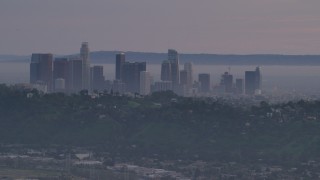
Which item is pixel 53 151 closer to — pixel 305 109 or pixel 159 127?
pixel 159 127

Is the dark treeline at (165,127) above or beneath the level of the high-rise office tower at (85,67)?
beneath

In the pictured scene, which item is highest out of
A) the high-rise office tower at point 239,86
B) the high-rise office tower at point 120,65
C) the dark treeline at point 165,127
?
the high-rise office tower at point 120,65

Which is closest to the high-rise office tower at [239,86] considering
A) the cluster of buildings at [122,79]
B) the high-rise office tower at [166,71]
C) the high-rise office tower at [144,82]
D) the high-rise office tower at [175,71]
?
the cluster of buildings at [122,79]

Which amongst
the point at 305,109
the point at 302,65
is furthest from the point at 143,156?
the point at 302,65

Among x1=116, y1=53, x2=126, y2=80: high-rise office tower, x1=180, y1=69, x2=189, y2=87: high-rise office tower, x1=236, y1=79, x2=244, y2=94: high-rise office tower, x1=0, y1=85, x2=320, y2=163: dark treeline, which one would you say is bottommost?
x1=0, y1=85, x2=320, y2=163: dark treeline

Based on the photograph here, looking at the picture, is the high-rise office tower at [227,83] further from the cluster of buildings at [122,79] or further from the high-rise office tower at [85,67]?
the high-rise office tower at [85,67]

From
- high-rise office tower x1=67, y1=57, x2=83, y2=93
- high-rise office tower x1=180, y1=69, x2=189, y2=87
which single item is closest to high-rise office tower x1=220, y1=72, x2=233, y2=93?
high-rise office tower x1=180, y1=69, x2=189, y2=87

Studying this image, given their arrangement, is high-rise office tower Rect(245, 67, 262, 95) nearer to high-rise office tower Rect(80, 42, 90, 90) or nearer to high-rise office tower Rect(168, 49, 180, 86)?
high-rise office tower Rect(168, 49, 180, 86)

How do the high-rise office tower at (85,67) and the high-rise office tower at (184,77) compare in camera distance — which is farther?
the high-rise office tower at (184,77)

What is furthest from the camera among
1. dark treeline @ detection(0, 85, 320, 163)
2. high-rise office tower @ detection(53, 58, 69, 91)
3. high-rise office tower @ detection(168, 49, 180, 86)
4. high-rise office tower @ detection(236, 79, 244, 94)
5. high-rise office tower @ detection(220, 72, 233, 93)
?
high-rise office tower @ detection(236, 79, 244, 94)
